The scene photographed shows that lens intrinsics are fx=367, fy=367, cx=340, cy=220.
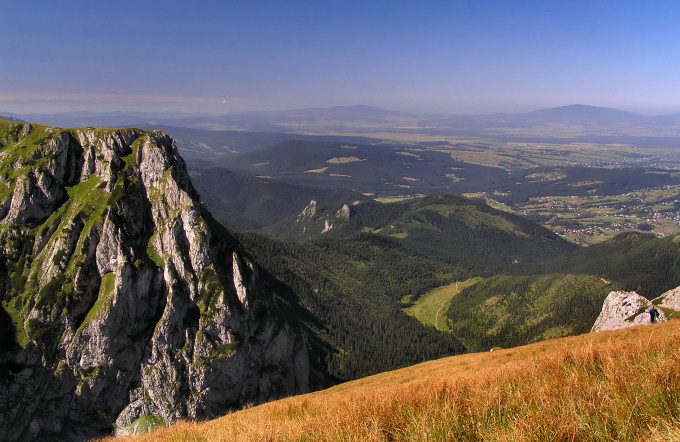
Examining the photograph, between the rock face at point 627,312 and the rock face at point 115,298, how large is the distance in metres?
83.2

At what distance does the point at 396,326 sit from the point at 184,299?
121 metres

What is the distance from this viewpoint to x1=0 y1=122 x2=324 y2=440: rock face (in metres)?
60.1

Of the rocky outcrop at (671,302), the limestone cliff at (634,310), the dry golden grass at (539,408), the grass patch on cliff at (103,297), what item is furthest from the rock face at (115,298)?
the rocky outcrop at (671,302)

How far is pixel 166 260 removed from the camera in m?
72.0

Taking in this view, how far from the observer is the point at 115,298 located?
6419cm

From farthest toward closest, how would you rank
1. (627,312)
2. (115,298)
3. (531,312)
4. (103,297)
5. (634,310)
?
(531,312), (627,312), (634,310), (103,297), (115,298)

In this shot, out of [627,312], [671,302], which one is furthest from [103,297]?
[671,302]

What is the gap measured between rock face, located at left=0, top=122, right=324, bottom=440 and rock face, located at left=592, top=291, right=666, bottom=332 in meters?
83.2

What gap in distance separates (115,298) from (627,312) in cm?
11577

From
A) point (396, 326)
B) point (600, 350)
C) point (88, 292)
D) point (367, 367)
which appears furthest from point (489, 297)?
point (600, 350)

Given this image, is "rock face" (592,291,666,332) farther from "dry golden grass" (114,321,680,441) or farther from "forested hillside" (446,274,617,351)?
"dry golden grass" (114,321,680,441)

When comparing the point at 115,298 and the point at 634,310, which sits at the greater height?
the point at 115,298

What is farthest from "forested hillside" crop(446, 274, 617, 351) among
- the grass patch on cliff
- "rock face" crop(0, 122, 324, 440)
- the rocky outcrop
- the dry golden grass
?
the dry golden grass

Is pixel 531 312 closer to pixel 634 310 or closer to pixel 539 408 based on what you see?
pixel 634 310
